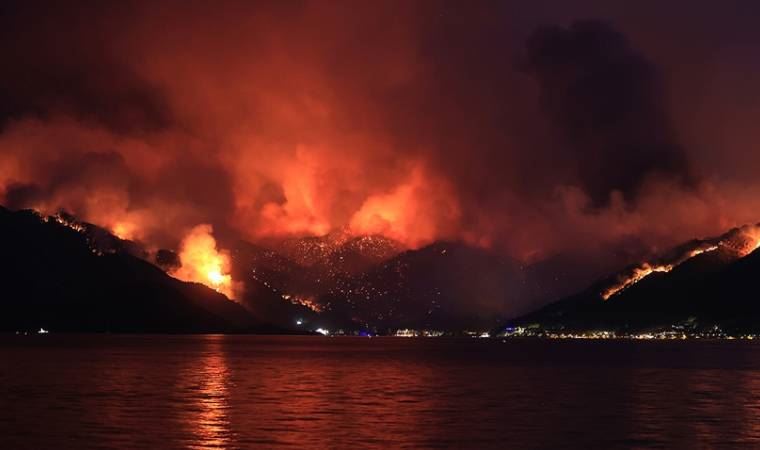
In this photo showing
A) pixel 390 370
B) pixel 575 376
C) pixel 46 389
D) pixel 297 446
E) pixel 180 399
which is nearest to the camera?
pixel 297 446

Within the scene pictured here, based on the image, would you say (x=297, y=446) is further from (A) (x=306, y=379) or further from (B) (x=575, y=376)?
(B) (x=575, y=376)

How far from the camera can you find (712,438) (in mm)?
87375

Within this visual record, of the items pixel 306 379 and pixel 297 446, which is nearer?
pixel 297 446

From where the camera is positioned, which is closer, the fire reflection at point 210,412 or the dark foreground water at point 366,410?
the fire reflection at point 210,412

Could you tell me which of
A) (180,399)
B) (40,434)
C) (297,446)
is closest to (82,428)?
(40,434)

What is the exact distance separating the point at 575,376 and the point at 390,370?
36672 mm

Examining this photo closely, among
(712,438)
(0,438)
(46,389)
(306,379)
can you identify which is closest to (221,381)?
(306,379)

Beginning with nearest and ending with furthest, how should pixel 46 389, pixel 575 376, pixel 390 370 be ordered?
pixel 46 389 → pixel 575 376 → pixel 390 370

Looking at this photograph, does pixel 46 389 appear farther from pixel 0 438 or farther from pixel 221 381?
pixel 0 438

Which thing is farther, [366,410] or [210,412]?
[366,410]

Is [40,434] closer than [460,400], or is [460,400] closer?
[40,434]

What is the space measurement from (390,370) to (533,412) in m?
91.0

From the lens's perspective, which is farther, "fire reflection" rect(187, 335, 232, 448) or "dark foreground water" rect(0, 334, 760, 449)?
"dark foreground water" rect(0, 334, 760, 449)

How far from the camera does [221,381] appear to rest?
154875mm
